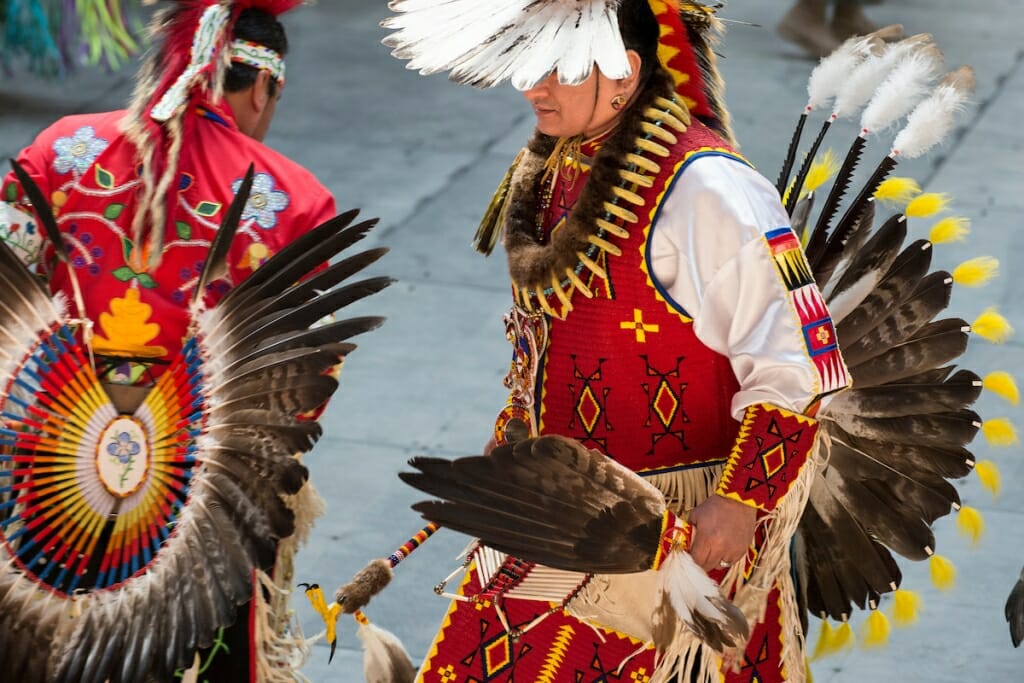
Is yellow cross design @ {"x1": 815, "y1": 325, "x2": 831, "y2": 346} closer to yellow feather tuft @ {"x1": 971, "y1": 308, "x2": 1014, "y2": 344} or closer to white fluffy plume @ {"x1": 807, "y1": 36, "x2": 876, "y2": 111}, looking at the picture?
white fluffy plume @ {"x1": 807, "y1": 36, "x2": 876, "y2": 111}

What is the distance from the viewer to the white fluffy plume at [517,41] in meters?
2.47

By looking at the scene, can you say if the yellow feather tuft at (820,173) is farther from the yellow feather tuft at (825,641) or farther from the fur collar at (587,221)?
the yellow feather tuft at (825,641)

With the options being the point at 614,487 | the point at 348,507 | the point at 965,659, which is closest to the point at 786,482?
the point at 614,487

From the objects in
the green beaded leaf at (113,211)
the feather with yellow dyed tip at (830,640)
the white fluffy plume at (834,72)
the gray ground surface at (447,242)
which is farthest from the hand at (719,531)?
the gray ground surface at (447,242)

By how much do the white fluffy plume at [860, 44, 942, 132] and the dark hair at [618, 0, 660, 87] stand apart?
0.54 meters

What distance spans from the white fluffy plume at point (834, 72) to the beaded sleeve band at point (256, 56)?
3.36ft

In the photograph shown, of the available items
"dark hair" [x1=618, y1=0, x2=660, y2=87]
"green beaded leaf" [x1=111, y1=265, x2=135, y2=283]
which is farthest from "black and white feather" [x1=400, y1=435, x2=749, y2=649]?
"green beaded leaf" [x1=111, y1=265, x2=135, y2=283]

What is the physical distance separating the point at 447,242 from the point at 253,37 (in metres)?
3.85

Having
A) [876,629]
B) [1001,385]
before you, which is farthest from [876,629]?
[1001,385]

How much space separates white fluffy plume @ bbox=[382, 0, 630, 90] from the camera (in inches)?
97.2

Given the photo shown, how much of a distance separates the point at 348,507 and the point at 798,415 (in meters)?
2.62

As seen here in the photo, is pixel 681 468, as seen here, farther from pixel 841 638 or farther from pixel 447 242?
pixel 447 242

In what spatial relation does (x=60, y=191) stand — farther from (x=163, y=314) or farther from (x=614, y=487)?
(x=614, y=487)

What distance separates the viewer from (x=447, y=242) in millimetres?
6996
